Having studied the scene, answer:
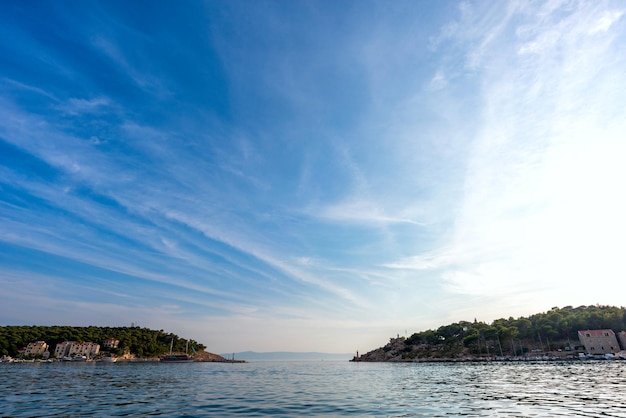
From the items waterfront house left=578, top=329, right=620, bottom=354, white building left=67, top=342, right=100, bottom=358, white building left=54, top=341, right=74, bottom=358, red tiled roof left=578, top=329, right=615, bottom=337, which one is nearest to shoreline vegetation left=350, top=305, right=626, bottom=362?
waterfront house left=578, top=329, right=620, bottom=354

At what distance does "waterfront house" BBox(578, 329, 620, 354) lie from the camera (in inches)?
5384

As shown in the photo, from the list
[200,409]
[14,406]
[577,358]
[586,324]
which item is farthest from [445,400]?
[586,324]

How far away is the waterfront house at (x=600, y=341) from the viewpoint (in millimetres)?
136750

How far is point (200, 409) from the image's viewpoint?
2542 centimetres

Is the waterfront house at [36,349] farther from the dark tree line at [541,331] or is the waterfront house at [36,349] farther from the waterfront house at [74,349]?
the dark tree line at [541,331]

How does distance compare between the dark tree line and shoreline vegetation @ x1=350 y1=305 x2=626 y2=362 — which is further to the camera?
the dark tree line

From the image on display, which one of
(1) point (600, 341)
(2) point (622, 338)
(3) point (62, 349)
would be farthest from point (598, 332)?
(3) point (62, 349)

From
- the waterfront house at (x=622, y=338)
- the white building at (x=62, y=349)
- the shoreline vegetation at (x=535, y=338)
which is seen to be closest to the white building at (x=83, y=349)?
the white building at (x=62, y=349)

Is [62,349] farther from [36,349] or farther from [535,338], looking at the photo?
[535,338]

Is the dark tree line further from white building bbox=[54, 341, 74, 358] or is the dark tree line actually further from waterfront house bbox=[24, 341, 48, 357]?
waterfront house bbox=[24, 341, 48, 357]

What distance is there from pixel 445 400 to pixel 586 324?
6778 inches

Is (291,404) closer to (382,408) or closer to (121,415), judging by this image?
(382,408)

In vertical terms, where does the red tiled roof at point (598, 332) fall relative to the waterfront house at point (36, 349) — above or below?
above

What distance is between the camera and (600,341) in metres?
139
